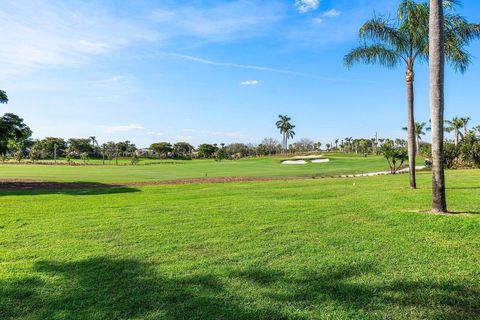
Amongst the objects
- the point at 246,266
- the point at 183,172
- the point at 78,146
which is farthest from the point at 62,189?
the point at 78,146

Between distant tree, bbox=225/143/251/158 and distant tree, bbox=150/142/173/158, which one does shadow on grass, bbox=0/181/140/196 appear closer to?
distant tree, bbox=225/143/251/158

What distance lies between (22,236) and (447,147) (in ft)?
120

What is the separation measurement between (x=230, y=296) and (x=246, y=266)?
0.98 metres

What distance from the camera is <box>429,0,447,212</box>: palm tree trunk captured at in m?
7.95

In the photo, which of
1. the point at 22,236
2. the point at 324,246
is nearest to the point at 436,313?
the point at 324,246

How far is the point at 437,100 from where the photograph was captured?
8.11 metres

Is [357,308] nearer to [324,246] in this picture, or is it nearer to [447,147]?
[324,246]

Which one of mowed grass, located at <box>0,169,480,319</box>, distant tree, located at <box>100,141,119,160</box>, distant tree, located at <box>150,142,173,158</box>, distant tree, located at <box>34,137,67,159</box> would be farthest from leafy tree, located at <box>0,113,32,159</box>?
distant tree, located at <box>150,142,173,158</box>

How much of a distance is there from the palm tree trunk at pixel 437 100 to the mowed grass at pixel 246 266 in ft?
2.37

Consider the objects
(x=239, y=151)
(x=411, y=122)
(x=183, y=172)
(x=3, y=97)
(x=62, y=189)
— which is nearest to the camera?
(x=411, y=122)

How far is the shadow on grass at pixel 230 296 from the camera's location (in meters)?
3.59

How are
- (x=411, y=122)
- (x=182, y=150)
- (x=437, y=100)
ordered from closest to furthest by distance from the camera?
(x=437, y=100), (x=411, y=122), (x=182, y=150)

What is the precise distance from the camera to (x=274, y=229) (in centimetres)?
707

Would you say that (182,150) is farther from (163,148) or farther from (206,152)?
(206,152)
